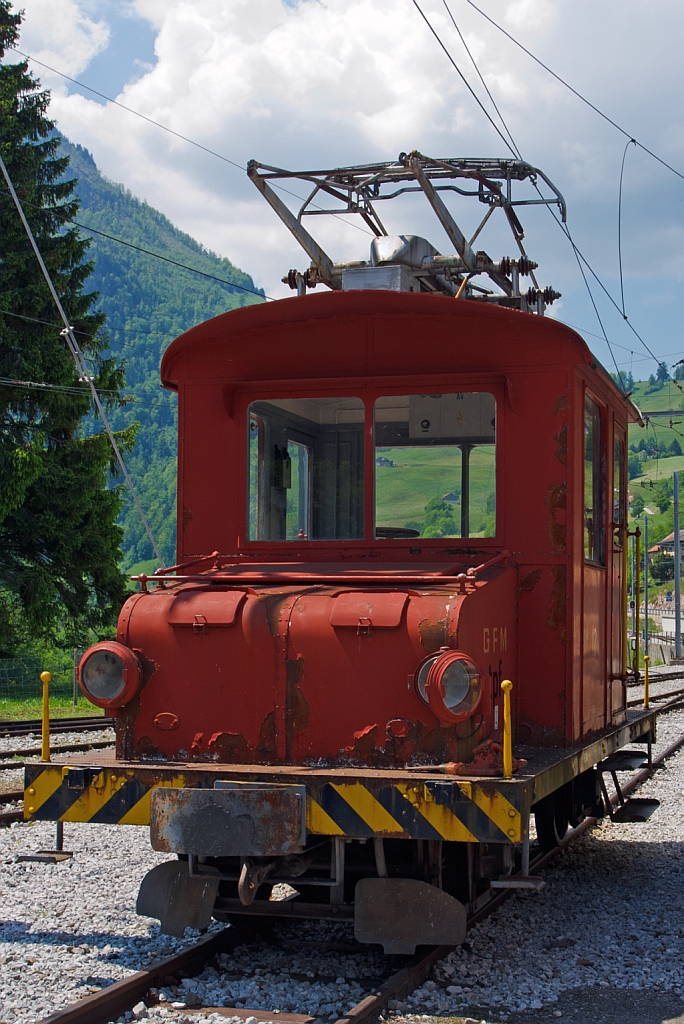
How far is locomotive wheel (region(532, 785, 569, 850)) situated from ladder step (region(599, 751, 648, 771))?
1.13ft

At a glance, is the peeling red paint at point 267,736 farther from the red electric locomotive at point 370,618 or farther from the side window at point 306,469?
the side window at point 306,469

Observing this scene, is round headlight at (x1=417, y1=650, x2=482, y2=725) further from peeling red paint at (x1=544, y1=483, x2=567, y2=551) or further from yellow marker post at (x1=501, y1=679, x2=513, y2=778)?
peeling red paint at (x1=544, y1=483, x2=567, y2=551)

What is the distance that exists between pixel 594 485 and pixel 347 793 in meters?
2.94

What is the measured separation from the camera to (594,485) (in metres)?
7.04

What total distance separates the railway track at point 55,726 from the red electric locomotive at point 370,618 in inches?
363

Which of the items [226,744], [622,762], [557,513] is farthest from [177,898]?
[622,762]

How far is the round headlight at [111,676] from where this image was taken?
→ 5473 millimetres

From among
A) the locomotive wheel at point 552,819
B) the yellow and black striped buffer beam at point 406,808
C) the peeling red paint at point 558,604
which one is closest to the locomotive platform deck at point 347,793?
the yellow and black striped buffer beam at point 406,808

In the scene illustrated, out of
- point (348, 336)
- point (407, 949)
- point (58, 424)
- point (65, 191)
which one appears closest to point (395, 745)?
point (407, 949)

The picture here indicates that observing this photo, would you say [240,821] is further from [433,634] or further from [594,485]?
[594,485]

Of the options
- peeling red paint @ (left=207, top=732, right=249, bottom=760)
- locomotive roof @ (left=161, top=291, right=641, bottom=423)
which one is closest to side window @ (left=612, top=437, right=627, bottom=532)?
locomotive roof @ (left=161, top=291, right=641, bottom=423)

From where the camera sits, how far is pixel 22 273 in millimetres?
25516

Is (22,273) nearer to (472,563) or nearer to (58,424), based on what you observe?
(58,424)

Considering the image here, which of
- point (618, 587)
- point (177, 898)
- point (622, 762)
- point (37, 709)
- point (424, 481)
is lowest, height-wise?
point (37, 709)
